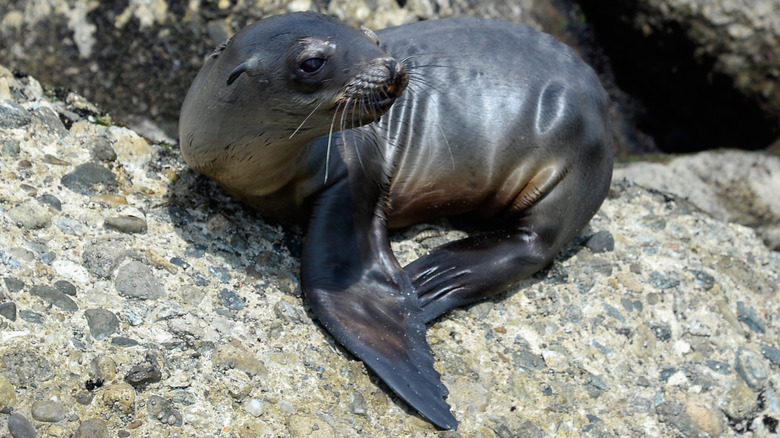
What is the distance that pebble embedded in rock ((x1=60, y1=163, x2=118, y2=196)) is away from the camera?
152 inches

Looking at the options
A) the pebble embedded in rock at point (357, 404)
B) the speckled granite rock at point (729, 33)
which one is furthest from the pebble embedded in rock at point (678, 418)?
the speckled granite rock at point (729, 33)

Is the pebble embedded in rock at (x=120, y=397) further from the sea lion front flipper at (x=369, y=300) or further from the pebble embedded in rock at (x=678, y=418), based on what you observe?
the pebble embedded in rock at (x=678, y=418)

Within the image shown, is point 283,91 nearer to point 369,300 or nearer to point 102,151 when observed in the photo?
point 369,300

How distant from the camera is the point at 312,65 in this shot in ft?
11.0

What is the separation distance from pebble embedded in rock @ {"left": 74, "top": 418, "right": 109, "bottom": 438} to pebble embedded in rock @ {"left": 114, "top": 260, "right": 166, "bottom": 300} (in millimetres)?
664

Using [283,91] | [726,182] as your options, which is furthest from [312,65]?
[726,182]

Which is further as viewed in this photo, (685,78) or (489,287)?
(685,78)

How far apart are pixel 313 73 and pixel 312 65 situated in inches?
1.2

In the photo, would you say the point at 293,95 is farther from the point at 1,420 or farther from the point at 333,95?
the point at 1,420

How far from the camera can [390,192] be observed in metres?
4.25

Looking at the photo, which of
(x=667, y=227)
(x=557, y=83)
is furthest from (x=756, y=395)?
A: (x=557, y=83)

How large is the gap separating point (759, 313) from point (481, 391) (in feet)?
6.03

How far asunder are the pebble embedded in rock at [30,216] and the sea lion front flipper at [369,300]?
109 centimetres

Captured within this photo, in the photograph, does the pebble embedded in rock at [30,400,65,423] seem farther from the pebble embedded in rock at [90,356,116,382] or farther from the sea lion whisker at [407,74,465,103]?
the sea lion whisker at [407,74,465,103]
